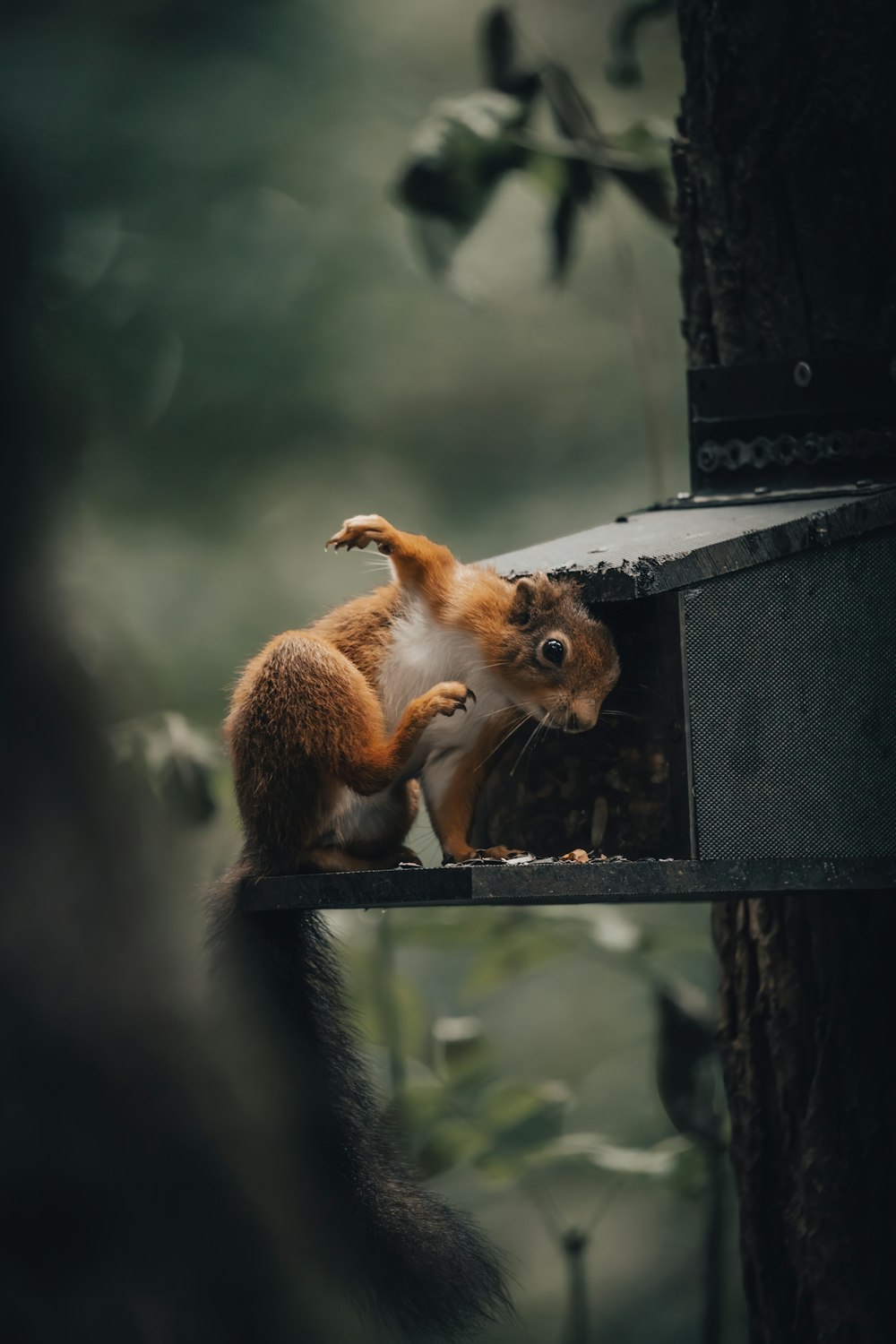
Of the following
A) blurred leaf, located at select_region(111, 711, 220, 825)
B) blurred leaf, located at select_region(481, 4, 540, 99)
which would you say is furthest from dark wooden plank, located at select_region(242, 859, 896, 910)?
blurred leaf, located at select_region(481, 4, 540, 99)

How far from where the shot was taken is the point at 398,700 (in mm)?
1472

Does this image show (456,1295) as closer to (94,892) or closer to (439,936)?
(439,936)

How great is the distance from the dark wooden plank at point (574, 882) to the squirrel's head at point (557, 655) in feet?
0.53

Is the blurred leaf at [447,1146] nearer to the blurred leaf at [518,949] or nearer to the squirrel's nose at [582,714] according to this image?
the blurred leaf at [518,949]

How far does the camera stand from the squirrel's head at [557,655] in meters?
1.35

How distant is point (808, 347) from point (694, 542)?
506mm

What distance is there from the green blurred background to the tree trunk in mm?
1530

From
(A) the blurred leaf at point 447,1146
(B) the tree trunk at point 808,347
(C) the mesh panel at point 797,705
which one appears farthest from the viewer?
(A) the blurred leaf at point 447,1146

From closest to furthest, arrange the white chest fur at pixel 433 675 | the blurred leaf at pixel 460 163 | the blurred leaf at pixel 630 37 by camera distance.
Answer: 1. the white chest fur at pixel 433 675
2. the blurred leaf at pixel 460 163
3. the blurred leaf at pixel 630 37

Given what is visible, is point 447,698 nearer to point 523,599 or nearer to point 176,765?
point 523,599

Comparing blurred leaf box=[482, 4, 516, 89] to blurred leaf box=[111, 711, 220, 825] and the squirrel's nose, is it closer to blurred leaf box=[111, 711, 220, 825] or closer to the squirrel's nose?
blurred leaf box=[111, 711, 220, 825]

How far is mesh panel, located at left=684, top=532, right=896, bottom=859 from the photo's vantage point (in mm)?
1325

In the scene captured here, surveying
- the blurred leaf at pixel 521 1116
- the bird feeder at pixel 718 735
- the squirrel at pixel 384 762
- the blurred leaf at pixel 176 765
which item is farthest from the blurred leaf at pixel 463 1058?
the bird feeder at pixel 718 735

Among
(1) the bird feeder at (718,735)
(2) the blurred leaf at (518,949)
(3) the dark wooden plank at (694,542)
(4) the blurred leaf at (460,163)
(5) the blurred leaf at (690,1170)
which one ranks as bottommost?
(5) the blurred leaf at (690,1170)
